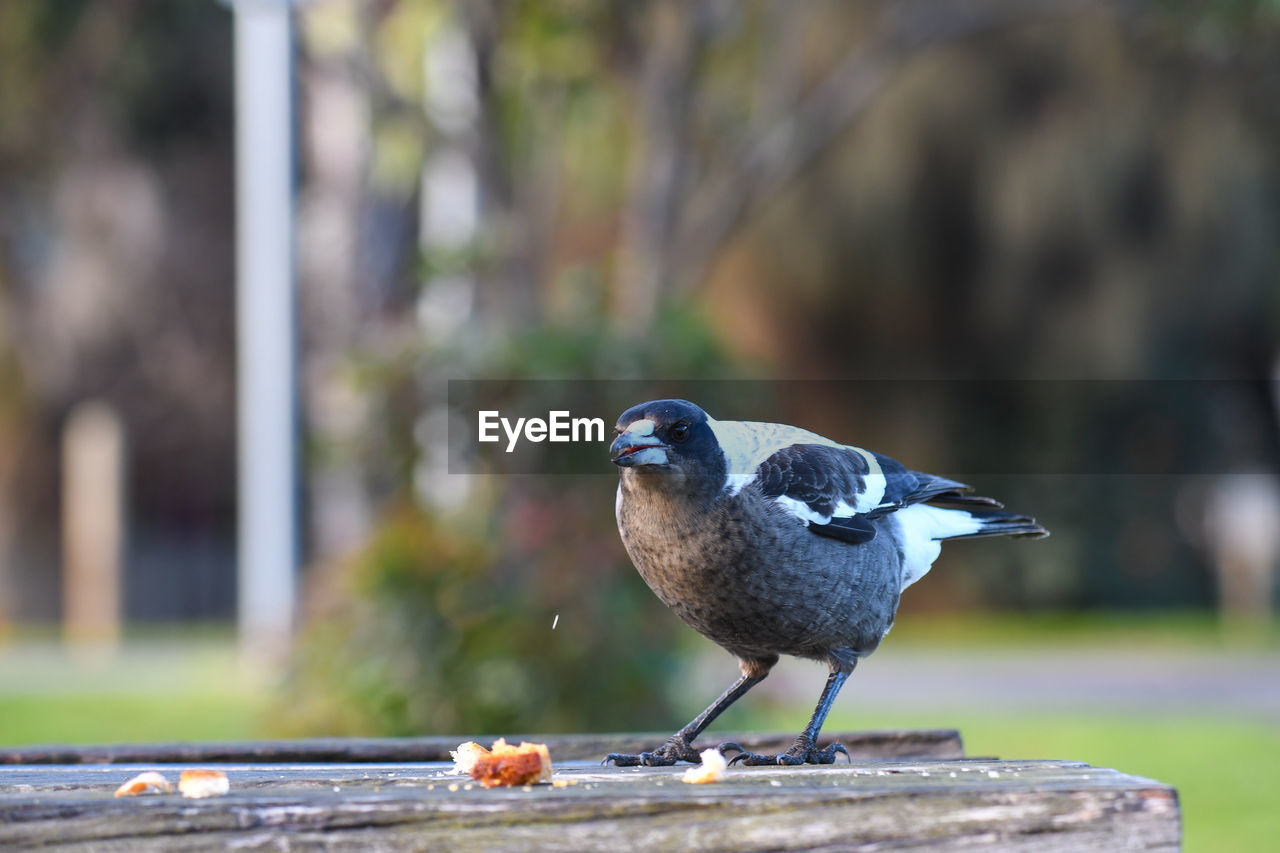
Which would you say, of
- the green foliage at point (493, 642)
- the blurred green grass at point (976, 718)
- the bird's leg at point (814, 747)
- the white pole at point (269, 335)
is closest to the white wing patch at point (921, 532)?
the bird's leg at point (814, 747)

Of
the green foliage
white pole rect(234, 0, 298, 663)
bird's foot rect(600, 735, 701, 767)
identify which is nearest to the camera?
bird's foot rect(600, 735, 701, 767)

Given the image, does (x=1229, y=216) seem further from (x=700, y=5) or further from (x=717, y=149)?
(x=700, y=5)

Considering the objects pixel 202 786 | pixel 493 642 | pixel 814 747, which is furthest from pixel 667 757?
pixel 493 642

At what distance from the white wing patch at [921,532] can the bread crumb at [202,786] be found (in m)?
0.90

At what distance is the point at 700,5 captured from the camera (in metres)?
6.67

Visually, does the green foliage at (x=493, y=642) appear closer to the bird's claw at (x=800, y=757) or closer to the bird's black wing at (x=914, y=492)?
the bird's claw at (x=800, y=757)

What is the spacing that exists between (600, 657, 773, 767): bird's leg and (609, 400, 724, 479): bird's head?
0.41 metres

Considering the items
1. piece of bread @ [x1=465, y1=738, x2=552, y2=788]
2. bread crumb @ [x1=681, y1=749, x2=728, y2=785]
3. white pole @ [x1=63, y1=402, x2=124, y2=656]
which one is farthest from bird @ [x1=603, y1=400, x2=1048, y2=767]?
white pole @ [x1=63, y1=402, x2=124, y2=656]

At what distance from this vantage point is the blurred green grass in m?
6.96

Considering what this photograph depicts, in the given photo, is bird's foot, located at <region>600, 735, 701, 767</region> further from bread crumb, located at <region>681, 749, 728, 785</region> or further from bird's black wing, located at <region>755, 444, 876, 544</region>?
bird's black wing, located at <region>755, 444, 876, 544</region>

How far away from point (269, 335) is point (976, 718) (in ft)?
16.5

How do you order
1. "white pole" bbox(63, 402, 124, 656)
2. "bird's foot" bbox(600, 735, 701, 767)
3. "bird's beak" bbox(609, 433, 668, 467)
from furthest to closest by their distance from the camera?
"white pole" bbox(63, 402, 124, 656), "bird's foot" bbox(600, 735, 701, 767), "bird's beak" bbox(609, 433, 668, 467)

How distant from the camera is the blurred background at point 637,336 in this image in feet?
19.6

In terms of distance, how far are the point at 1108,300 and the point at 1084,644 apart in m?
3.18
